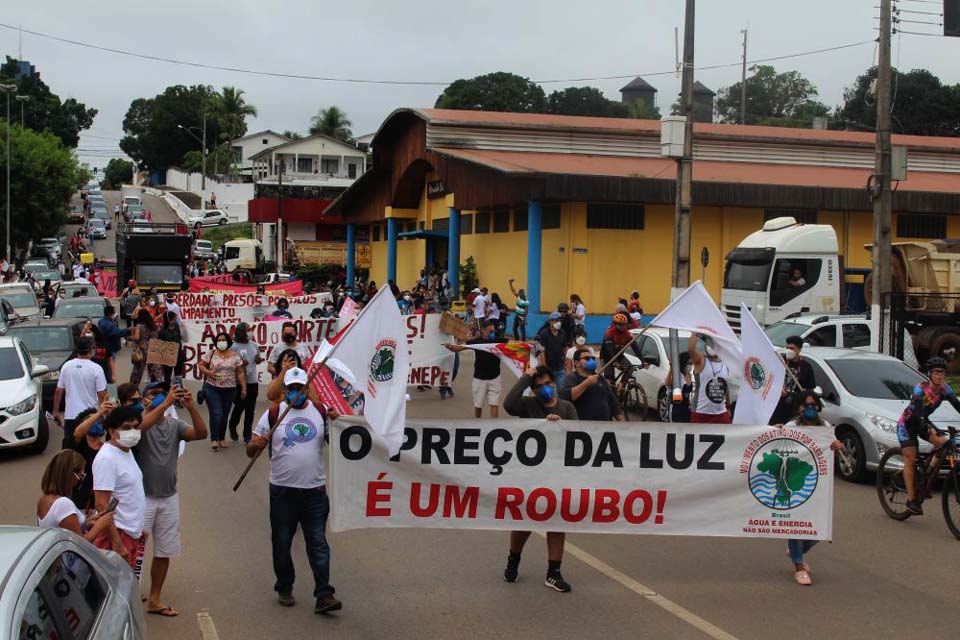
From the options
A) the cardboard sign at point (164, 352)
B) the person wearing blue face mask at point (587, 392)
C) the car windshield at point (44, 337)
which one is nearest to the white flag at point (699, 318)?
the person wearing blue face mask at point (587, 392)

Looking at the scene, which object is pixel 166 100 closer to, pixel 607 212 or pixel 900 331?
pixel 607 212

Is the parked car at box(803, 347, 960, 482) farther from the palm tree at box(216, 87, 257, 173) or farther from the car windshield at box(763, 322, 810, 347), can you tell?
the palm tree at box(216, 87, 257, 173)

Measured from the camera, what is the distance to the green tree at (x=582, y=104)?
11450cm

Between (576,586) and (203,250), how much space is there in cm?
6731

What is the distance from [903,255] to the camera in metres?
24.7

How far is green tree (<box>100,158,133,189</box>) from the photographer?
508ft

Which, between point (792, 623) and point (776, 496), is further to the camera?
point (776, 496)

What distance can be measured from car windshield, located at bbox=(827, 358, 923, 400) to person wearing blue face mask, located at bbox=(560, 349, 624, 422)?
5163 mm

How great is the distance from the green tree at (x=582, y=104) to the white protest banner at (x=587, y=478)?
107509mm

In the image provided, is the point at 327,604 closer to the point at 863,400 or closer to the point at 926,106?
the point at 863,400

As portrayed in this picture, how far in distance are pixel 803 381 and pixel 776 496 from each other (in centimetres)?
554

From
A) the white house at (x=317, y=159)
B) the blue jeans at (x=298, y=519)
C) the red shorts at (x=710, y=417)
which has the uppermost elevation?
the white house at (x=317, y=159)

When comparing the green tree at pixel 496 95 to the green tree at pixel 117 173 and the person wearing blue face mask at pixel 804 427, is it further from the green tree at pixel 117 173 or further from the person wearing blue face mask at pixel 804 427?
the person wearing blue face mask at pixel 804 427

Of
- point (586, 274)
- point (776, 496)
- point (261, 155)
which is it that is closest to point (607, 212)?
point (586, 274)
